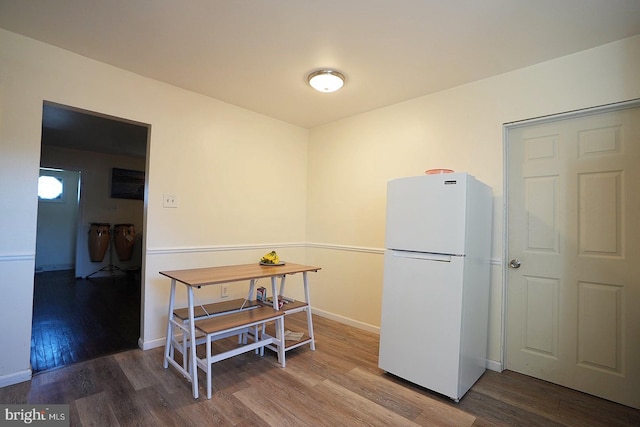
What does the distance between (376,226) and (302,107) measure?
156 cm

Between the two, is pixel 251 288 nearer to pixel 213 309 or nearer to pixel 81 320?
pixel 213 309

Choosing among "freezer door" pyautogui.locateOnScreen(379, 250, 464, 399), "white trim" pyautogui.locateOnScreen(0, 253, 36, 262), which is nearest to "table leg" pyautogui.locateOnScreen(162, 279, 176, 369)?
"white trim" pyautogui.locateOnScreen(0, 253, 36, 262)

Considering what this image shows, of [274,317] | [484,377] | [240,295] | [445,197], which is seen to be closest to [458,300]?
[445,197]

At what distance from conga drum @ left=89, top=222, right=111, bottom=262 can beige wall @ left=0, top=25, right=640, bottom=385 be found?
12.7 ft

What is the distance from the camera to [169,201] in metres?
2.74

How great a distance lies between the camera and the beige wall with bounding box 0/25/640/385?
2.04 metres

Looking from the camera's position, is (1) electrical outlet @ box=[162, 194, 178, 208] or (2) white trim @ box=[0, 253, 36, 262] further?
(1) electrical outlet @ box=[162, 194, 178, 208]

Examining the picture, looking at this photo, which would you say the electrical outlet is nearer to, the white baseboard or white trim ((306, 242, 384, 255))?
the white baseboard

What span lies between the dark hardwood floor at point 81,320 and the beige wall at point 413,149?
219 centimetres

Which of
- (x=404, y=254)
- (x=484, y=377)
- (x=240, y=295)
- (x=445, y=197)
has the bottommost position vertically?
(x=484, y=377)

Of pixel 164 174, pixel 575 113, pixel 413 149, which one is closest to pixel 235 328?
pixel 164 174

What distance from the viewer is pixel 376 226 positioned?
3193mm

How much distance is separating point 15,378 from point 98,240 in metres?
4.13

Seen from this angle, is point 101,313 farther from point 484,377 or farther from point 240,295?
point 484,377
